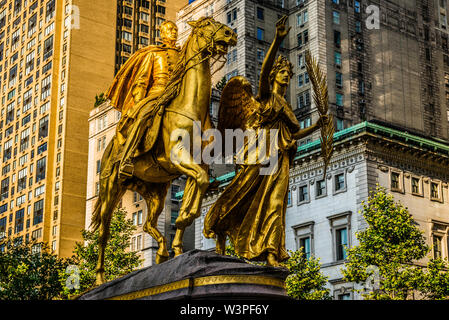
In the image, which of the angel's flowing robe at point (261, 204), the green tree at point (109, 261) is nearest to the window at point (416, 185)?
the green tree at point (109, 261)

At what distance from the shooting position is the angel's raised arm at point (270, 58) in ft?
42.7

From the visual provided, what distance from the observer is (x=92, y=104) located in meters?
104

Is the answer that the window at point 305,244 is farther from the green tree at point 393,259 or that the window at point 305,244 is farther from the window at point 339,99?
the window at point 339,99

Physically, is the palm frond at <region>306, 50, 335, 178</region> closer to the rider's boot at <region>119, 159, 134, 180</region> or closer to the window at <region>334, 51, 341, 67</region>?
the rider's boot at <region>119, 159, 134, 180</region>

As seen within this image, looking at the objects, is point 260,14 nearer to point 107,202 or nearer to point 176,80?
point 107,202

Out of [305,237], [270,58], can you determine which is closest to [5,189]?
[305,237]

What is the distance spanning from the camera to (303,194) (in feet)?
199

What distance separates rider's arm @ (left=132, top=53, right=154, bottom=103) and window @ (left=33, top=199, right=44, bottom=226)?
8765cm

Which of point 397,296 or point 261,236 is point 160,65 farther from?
point 397,296

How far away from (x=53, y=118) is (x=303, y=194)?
52246mm

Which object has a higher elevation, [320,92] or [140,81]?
[140,81]

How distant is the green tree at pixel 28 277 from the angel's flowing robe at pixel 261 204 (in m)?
41.1

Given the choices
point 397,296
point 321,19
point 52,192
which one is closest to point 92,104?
point 52,192
